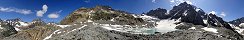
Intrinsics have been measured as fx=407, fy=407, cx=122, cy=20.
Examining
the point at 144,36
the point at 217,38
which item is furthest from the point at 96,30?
the point at 217,38

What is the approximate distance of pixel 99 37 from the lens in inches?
3546

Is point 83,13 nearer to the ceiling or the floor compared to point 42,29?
nearer to the ceiling

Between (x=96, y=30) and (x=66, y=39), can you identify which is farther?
(x=96, y=30)

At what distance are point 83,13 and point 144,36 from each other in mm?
69932

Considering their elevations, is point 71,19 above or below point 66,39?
above

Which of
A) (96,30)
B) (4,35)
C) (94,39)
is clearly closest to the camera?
(94,39)

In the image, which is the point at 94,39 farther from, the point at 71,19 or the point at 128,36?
the point at 71,19

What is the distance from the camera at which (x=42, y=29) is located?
64.9 m

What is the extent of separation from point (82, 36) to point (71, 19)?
258 feet

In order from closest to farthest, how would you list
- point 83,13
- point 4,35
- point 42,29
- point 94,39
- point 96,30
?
point 42,29, point 94,39, point 96,30, point 4,35, point 83,13

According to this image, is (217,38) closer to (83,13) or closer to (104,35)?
(104,35)

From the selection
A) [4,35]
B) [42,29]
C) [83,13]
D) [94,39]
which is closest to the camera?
[42,29]

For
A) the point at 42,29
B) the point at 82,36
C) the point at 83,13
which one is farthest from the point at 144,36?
the point at 83,13

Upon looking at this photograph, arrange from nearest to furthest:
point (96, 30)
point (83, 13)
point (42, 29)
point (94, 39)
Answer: point (42, 29), point (94, 39), point (96, 30), point (83, 13)
